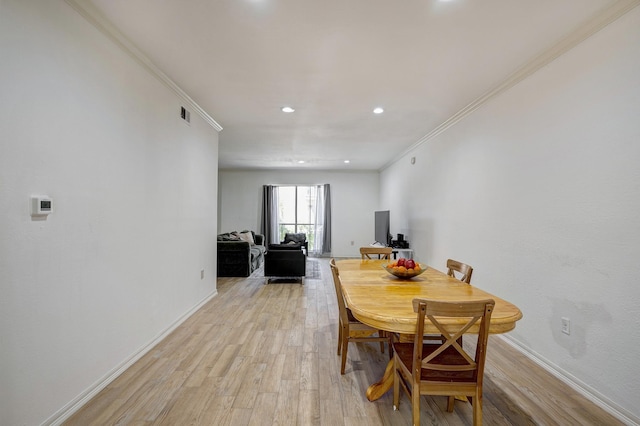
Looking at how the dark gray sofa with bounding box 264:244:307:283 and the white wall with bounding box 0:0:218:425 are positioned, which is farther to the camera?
the dark gray sofa with bounding box 264:244:307:283

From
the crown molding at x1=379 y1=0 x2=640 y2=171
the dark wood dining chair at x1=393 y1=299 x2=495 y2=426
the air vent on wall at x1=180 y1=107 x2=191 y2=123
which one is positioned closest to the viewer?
the dark wood dining chair at x1=393 y1=299 x2=495 y2=426

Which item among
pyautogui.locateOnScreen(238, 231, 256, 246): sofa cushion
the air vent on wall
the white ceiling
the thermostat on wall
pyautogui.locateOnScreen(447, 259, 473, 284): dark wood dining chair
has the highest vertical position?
the white ceiling

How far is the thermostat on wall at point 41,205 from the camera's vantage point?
1.56 meters

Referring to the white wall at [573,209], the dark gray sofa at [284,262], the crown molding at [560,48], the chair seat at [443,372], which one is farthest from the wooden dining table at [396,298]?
the dark gray sofa at [284,262]

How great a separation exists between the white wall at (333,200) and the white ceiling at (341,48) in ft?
15.0

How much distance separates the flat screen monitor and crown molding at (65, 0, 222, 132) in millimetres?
4275

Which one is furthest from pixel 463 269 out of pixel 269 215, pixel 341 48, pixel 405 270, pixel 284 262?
pixel 269 215

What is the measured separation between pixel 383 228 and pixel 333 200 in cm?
266

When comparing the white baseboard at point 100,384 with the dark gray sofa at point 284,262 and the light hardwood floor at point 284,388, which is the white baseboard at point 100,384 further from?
the dark gray sofa at point 284,262

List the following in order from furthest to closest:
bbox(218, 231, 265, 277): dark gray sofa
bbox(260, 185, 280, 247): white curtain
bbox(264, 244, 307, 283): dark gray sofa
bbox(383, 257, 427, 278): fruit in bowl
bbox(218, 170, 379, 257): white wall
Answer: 1. bbox(218, 170, 379, 257): white wall
2. bbox(260, 185, 280, 247): white curtain
3. bbox(218, 231, 265, 277): dark gray sofa
4. bbox(264, 244, 307, 283): dark gray sofa
5. bbox(383, 257, 427, 278): fruit in bowl

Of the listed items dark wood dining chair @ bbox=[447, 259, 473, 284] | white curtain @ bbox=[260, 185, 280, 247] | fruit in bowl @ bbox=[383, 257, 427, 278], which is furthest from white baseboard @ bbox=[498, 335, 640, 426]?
white curtain @ bbox=[260, 185, 280, 247]

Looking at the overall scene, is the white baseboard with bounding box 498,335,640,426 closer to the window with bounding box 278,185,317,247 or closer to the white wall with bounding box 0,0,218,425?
the white wall with bounding box 0,0,218,425

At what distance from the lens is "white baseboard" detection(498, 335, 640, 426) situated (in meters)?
1.77

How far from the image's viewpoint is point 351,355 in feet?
8.63
